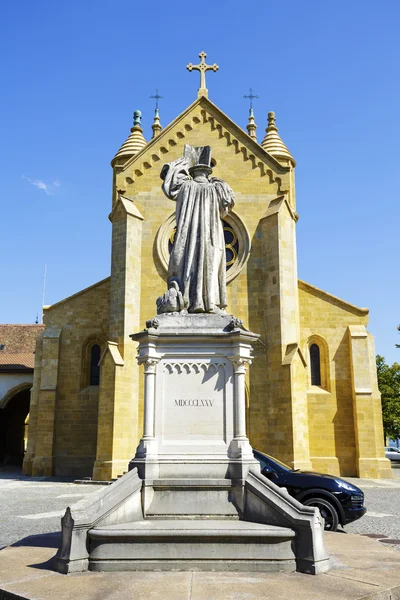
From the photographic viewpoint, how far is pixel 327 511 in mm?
10062

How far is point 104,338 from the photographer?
24.0 m

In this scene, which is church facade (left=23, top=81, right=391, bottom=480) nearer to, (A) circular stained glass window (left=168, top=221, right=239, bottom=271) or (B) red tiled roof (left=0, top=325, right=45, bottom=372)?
(A) circular stained glass window (left=168, top=221, right=239, bottom=271)

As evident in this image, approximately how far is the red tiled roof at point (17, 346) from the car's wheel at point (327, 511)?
2420cm

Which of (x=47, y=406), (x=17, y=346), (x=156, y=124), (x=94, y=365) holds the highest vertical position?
(x=156, y=124)

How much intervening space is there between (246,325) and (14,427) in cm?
2403

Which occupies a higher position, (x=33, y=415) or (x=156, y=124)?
(x=156, y=124)

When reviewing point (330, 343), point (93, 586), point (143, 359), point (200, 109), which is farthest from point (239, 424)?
point (200, 109)

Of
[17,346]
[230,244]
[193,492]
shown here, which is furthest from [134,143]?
[193,492]

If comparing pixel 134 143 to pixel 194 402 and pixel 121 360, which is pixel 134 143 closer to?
pixel 121 360

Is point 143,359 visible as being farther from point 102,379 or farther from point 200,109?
point 200,109

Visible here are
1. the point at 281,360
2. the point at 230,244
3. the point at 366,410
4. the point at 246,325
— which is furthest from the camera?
the point at 230,244

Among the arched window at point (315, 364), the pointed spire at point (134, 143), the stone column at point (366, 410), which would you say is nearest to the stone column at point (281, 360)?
the arched window at point (315, 364)

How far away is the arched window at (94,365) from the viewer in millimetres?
24031

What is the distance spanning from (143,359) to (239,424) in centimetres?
150
